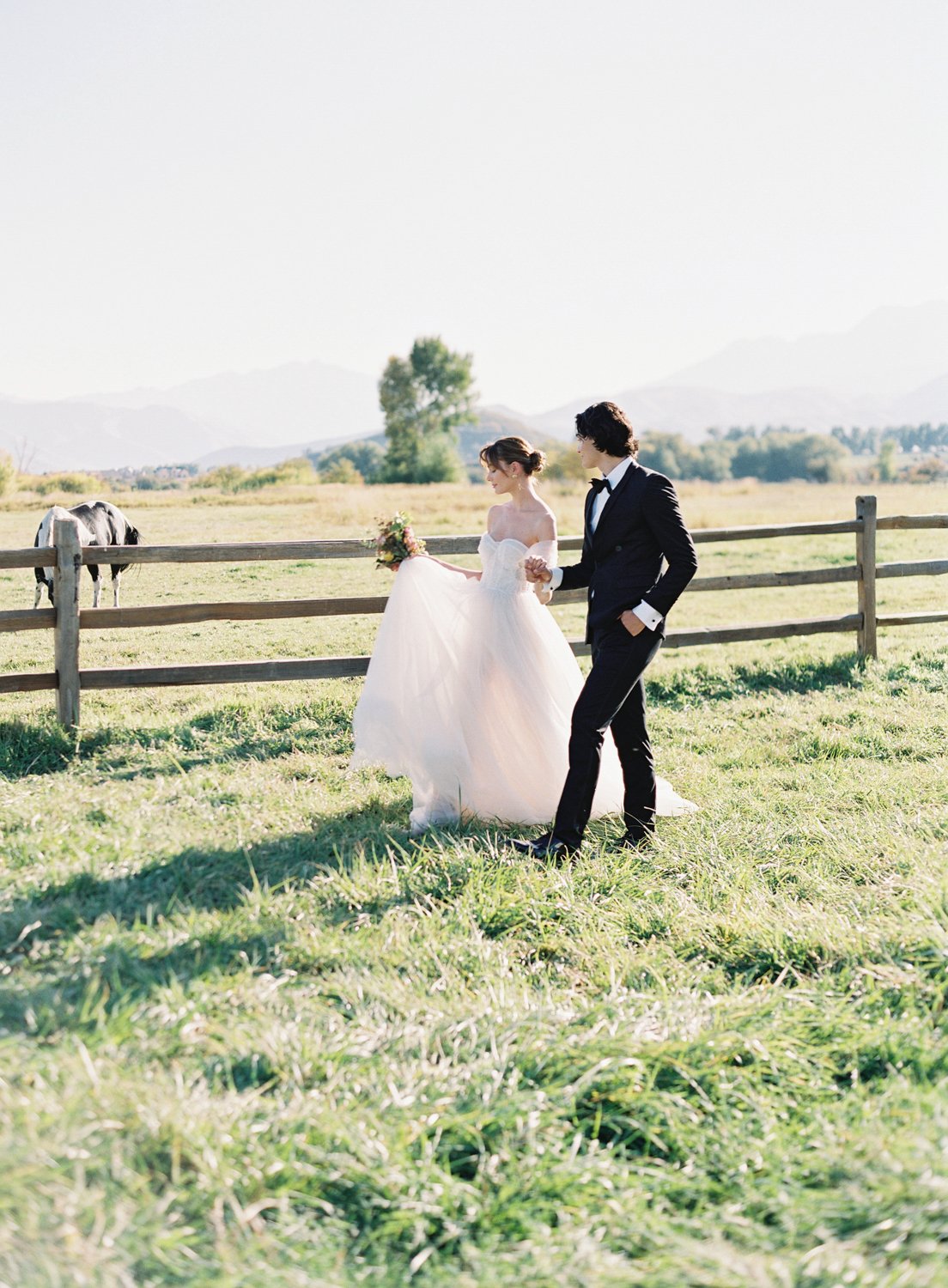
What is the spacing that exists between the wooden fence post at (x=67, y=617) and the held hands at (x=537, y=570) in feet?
10.7

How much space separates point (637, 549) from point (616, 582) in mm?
185

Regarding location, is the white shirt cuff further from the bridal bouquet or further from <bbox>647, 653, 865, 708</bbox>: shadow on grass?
<bbox>647, 653, 865, 708</bbox>: shadow on grass

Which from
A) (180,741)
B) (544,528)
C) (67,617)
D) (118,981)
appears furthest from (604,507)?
(67,617)

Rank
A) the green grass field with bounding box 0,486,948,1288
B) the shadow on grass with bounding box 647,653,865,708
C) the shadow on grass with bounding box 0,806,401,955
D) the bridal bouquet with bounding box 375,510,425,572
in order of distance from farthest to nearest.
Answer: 1. the shadow on grass with bounding box 647,653,865,708
2. the bridal bouquet with bounding box 375,510,425,572
3. the shadow on grass with bounding box 0,806,401,955
4. the green grass field with bounding box 0,486,948,1288

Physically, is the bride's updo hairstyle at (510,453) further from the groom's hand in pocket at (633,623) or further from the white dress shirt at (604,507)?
the groom's hand in pocket at (633,623)

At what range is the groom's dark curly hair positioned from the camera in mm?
5230

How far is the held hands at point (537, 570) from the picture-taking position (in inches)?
224

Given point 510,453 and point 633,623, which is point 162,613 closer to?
point 510,453

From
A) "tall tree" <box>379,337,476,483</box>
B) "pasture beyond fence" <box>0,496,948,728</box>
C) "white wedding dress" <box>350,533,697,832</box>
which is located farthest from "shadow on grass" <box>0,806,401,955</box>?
"tall tree" <box>379,337,476,483</box>

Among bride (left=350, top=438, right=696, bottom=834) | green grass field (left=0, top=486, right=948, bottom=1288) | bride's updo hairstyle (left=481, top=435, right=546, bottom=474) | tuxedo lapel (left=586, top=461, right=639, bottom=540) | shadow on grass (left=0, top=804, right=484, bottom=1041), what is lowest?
green grass field (left=0, top=486, right=948, bottom=1288)

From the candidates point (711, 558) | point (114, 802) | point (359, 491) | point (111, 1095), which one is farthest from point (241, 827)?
point (359, 491)

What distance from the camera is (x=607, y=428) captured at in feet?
17.2

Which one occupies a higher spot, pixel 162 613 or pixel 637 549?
pixel 637 549

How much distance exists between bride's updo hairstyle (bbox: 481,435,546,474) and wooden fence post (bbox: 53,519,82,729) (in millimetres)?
2994
